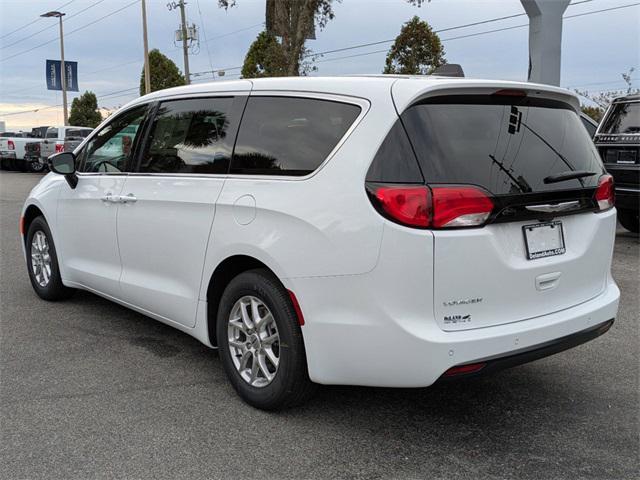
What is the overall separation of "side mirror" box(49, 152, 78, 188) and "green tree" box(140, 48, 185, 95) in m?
45.8

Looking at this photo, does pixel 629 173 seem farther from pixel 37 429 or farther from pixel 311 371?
pixel 37 429

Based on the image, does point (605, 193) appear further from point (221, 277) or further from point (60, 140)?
point (60, 140)

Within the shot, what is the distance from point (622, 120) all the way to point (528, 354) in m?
7.11

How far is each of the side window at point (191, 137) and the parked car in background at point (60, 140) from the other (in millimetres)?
19962

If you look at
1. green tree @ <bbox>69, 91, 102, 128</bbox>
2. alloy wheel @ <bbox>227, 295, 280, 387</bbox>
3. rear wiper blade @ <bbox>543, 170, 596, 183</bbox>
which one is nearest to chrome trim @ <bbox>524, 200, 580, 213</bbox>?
rear wiper blade @ <bbox>543, 170, 596, 183</bbox>

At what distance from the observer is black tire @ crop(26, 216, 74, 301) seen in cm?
568

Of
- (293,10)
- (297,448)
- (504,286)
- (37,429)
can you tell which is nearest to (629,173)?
(504,286)

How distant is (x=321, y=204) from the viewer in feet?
10.4

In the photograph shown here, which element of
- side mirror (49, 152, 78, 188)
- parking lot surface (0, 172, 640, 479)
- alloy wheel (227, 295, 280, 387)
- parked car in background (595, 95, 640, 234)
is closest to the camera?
parking lot surface (0, 172, 640, 479)

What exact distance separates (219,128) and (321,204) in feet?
3.72

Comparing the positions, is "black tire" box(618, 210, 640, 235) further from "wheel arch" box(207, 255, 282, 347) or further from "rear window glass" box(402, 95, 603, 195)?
"wheel arch" box(207, 255, 282, 347)

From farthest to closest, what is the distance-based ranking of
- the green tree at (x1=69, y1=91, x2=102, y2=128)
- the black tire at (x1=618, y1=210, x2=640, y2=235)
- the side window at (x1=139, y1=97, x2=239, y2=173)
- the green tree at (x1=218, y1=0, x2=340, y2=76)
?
the green tree at (x1=69, y1=91, x2=102, y2=128), the green tree at (x1=218, y1=0, x2=340, y2=76), the black tire at (x1=618, y1=210, x2=640, y2=235), the side window at (x1=139, y1=97, x2=239, y2=173)

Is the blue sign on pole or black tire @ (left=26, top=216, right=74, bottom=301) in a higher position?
the blue sign on pole

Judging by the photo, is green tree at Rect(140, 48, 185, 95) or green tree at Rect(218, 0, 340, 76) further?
green tree at Rect(140, 48, 185, 95)
